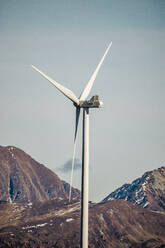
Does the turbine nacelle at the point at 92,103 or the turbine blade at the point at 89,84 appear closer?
the turbine nacelle at the point at 92,103

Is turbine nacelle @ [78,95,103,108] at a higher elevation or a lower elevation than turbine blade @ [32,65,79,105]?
lower

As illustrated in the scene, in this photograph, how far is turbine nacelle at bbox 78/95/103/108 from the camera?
74562 mm

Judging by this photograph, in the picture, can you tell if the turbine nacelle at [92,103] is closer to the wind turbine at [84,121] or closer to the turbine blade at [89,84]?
the wind turbine at [84,121]

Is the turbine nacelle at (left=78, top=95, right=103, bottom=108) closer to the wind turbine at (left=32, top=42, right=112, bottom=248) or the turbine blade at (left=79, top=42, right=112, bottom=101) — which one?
the wind turbine at (left=32, top=42, right=112, bottom=248)

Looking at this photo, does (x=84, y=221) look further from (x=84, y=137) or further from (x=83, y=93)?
(x=83, y=93)

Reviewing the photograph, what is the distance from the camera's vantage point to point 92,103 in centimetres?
7538

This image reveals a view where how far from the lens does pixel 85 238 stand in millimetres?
72312

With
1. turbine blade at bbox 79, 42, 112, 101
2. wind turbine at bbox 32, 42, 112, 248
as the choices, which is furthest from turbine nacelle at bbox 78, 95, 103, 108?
turbine blade at bbox 79, 42, 112, 101

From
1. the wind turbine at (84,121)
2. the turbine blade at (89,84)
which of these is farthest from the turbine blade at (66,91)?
the turbine blade at (89,84)

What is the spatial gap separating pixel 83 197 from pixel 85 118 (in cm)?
1003

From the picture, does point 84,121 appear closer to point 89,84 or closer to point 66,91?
point 66,91

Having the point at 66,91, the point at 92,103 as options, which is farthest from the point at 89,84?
the point at 92,103

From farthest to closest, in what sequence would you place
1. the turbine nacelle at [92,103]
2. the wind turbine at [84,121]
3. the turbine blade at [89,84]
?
the turbine blade at [89,84] → the turbine nacelle at [92,103] → the wind turbine at [84,121]

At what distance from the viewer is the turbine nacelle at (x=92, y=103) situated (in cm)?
7456
